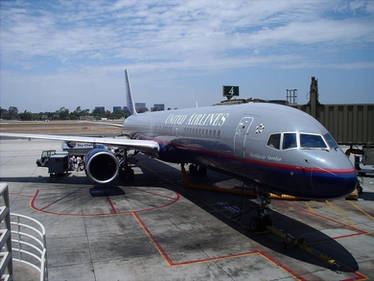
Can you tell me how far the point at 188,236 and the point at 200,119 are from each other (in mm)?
6439

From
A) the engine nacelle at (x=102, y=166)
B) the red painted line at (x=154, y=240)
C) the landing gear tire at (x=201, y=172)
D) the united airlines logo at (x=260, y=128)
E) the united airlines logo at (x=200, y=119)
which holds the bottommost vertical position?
the red painted line at (x=154, y=240)

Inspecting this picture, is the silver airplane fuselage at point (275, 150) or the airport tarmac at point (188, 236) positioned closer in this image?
the silver airplane fuselage at point (275, 150)

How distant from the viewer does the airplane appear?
884 cm

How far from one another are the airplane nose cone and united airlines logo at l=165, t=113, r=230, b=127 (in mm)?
5416

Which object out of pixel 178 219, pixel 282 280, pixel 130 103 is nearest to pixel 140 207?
pixel 178 219

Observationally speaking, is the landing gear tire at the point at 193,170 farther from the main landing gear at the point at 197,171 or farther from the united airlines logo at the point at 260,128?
the united airlines logo at the point at 260,128

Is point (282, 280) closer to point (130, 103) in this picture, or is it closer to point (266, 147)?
point (266, 147)

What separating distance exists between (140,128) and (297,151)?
1859 centimetres

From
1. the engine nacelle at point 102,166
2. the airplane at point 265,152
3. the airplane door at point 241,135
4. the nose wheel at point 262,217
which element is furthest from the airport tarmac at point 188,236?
the airplane door at point 241,135

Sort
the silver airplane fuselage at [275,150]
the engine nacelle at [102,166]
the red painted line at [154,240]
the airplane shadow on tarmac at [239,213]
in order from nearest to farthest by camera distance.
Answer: the silver airplane fuselage at [275,150] → the red painted line at [154,240] → the airplane shadow on tarmac at [239,213] → the engine nacelle at [102,166]

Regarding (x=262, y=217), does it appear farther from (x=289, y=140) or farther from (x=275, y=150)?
(x=289, y=140)

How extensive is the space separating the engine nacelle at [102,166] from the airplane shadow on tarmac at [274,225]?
3.71 m

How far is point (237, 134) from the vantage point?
39.4 ft

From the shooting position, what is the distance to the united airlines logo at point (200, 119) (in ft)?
45.7
